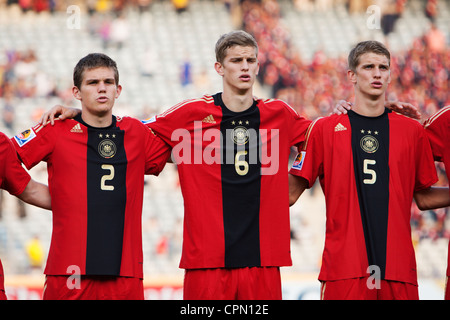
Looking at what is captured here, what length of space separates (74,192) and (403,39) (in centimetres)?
1268

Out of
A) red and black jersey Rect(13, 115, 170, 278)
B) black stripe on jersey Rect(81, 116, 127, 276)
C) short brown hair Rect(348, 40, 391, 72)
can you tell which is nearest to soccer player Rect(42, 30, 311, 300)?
red and black jersey Rect(13, 115, 170, 278)

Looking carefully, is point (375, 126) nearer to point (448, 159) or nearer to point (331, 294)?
point (448, 159)

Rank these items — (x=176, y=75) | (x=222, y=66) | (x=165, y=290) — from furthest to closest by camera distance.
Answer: (x=176, y=75) < (x=165, y=290) < (x=222, y=66)

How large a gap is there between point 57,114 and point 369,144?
6.95 feet

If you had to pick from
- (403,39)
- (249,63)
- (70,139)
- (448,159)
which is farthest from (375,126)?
(403,39)

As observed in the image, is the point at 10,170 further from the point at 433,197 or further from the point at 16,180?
the point at 433,197

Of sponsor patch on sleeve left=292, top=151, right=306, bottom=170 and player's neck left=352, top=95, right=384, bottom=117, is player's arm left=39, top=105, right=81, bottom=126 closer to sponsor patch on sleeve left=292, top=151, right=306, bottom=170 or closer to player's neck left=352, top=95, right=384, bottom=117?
sponsor patch on sleeve left=292, top=151, right=306, bottom=170

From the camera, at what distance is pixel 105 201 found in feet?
14.5

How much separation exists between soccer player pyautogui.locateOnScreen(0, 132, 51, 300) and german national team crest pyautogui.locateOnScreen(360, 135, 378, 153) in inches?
84.2

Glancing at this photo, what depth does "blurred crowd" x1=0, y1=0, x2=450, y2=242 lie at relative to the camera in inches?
550

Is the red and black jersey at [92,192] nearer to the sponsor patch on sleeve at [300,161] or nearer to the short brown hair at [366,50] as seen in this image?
the sponsor patch on sleeve at [300,161]

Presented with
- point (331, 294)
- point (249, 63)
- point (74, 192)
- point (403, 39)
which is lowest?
point (331, 294)

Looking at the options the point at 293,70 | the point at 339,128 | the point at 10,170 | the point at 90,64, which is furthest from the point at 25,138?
the point at 293,70

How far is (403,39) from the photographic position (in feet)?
51.4
